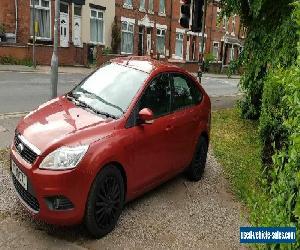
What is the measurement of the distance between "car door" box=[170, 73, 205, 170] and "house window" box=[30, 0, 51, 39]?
2160 centimetres

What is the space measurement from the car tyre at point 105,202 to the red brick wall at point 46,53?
21.1m

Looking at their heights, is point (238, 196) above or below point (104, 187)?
below

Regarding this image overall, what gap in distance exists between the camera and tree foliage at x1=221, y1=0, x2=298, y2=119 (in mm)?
10312

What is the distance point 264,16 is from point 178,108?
21.2 ft

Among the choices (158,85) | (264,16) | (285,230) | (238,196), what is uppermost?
(264,16)

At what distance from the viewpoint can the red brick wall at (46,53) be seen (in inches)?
961

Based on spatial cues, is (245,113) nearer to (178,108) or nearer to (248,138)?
(248,138)

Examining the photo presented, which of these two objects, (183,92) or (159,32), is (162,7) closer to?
(159,32)

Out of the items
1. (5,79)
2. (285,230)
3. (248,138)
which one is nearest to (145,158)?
(285,230)

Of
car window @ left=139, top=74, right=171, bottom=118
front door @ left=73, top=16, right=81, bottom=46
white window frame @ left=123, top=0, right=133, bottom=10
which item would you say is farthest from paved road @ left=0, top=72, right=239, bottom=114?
white window frame @ left=123, top=0, right=133, bottom=10

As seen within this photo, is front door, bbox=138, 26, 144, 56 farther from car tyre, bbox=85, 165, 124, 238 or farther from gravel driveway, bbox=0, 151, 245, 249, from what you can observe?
car tyre, bbox=85, 165, 124, 238

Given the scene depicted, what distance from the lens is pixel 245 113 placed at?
13.4 meters

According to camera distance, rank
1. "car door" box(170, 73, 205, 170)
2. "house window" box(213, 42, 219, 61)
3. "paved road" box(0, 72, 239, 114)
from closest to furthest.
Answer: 1. "car door" box(170, 73, 205, 170)
2. "paved road" box(0, 72, 239, 114)
3. "house window" box(213, 42, 219, 61)

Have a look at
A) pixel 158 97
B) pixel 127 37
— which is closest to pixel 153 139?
pixel 158 97
